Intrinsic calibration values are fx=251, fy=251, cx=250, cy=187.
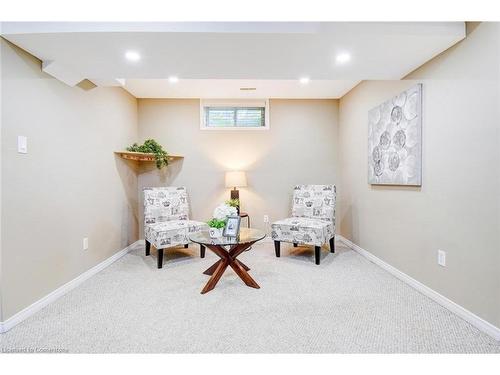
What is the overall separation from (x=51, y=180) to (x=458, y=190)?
3.28 m

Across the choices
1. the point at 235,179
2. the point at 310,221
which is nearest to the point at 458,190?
the point at 310,221

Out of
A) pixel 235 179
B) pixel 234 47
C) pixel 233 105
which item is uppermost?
pixel 233 105

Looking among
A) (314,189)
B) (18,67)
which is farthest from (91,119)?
(314,189)

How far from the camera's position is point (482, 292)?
1716 millimetres

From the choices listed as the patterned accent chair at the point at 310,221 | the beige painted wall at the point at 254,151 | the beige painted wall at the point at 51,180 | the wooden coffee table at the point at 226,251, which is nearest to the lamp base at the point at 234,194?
the beige painted wall at the point at 254,151

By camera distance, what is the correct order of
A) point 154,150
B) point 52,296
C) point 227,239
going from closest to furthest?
point 52,296 → point 227,239 → point 154,150

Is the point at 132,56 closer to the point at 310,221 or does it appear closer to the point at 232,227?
the point at 232,227

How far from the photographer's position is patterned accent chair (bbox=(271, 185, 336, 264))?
301 cm

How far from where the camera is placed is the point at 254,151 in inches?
159

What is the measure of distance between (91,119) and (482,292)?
3767 mm

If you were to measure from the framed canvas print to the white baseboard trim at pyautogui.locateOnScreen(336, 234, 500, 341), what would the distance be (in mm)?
1703

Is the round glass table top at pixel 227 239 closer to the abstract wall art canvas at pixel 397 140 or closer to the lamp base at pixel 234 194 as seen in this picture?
the lamp base at pixel 234 194

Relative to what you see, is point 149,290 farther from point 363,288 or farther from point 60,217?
point 363,288
